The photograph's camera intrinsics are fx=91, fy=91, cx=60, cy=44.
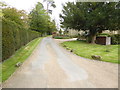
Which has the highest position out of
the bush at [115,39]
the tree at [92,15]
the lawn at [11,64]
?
the tree at [92,15]

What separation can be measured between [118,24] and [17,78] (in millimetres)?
15072

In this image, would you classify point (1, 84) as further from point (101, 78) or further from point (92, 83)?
point (101, 78)

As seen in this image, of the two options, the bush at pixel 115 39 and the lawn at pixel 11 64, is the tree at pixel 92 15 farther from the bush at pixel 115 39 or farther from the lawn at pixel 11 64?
the lawn at pixel 11 64

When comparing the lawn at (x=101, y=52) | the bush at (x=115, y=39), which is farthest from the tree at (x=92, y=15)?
the lawn at (x=101, y=52)

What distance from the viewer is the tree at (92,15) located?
12547mm

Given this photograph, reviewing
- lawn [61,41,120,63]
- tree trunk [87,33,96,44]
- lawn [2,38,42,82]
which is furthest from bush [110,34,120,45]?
lawn [2,38,42,82]

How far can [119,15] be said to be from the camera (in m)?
12.5

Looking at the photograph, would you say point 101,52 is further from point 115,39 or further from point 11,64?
point 115,39

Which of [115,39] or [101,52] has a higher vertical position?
[115,39]

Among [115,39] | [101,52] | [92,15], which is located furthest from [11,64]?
[115,39]

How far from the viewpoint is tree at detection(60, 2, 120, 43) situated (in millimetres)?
12547

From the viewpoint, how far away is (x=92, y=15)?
43.5 ft

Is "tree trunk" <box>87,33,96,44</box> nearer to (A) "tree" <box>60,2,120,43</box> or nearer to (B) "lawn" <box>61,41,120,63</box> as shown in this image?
(A) "tree" <box>60,2,120,43</box>

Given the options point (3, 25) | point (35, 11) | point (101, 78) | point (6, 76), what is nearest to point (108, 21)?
point (101, 78)
